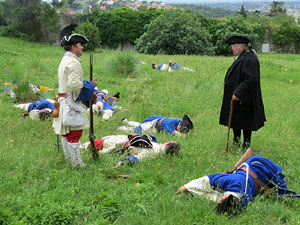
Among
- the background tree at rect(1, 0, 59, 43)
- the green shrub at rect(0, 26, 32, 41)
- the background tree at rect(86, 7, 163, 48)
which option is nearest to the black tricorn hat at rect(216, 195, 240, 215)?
the background tree at rect(1, 0, 59, 43)

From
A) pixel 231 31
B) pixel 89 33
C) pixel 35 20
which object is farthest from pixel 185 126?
pixel 35 20

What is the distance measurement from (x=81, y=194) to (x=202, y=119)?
15.3 feet

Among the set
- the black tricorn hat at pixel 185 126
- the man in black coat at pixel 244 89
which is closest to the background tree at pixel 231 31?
the black tricorn hat at pixel 185 126

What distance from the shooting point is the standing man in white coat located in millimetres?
4543

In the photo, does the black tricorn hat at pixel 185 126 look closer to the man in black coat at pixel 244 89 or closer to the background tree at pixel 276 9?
the man in black coat at pixel 244 89

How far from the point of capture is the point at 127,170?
484cm

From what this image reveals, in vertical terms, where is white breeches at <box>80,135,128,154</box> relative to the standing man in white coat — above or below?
below

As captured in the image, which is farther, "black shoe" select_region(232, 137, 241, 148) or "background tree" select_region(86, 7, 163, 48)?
"background tree" select_region(86, 7, 163, 48)

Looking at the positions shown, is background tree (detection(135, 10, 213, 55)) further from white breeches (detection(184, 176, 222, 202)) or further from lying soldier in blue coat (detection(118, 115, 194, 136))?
white breeches (detection(184, 176, 222, 202))

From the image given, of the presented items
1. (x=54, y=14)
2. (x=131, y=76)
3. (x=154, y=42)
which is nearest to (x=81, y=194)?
(x=131, y=76)

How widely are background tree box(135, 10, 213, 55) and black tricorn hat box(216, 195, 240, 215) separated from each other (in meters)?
18.5

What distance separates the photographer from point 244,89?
5.50 m

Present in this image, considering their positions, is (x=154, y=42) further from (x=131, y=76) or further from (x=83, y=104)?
(x=83, y=104)

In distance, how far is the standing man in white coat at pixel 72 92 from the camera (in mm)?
4543
